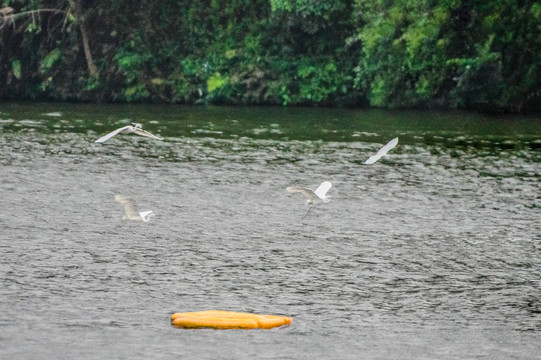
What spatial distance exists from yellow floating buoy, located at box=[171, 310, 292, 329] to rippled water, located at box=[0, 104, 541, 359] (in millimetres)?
112

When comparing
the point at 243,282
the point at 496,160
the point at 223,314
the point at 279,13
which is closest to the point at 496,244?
the point at 243,282

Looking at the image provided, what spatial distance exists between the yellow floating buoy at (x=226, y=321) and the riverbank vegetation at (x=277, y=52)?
28.4 m

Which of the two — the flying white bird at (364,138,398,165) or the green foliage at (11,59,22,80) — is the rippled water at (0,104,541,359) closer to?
the flying white bird at (364,138,398,165)

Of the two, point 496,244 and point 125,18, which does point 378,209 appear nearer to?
point 496,244

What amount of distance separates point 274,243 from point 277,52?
28.3 m

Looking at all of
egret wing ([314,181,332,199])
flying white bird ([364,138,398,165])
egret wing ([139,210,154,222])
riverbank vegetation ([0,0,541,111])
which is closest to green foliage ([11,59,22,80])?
riverbank vegetation ([0,0,541,111])

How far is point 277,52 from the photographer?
160ft

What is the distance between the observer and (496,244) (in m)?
21.3

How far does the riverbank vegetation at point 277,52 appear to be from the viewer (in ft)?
142

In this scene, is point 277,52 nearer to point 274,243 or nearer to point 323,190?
point 323,190

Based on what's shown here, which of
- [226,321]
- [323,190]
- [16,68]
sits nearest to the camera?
[226,321]

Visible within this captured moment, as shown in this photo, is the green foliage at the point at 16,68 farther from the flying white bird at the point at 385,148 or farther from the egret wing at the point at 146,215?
the flying white bird at the point at 385,148

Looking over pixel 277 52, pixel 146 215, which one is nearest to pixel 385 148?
pixel 146 215

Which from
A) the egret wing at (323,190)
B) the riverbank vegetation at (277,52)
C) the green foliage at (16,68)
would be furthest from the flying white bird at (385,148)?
the green foliage at (16,68)
